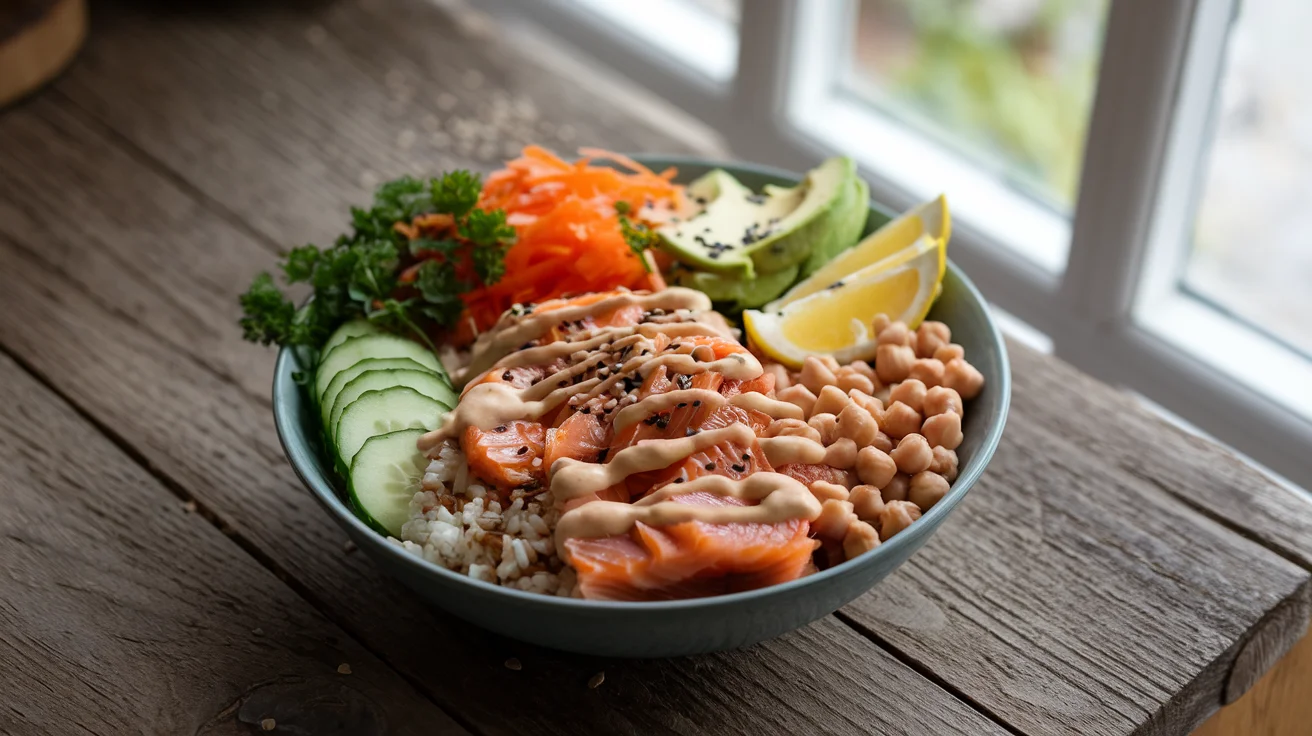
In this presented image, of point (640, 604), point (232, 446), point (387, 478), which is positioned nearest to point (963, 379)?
point (640, 604)

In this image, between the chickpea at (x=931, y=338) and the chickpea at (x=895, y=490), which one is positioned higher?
the chickpea at (x=931, y=338)

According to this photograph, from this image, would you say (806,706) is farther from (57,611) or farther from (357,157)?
(357,157)

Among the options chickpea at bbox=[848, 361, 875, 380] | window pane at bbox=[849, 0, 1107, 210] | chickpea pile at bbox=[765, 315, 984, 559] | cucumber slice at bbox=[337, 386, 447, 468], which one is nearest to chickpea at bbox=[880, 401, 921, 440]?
chickpea pile at bbox=[765, 315, 984, 559]

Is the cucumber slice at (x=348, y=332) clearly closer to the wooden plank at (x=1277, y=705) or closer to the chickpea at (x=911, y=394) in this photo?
the chickpea at (x=911, y=394)

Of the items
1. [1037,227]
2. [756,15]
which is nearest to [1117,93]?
[1037,227]

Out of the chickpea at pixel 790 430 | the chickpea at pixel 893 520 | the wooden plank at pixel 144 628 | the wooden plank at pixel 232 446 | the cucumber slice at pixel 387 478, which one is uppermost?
the chickpea at pixel 790 430

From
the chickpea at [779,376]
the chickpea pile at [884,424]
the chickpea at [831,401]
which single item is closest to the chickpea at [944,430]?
the chickpea pile at [884,424]
